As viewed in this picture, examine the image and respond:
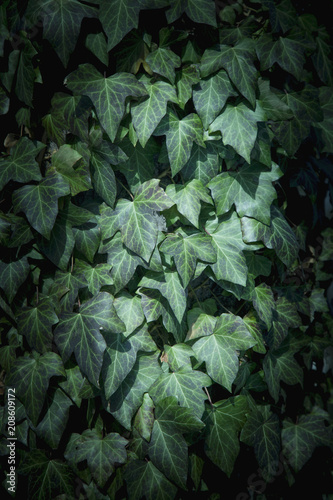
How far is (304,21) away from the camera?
1.28m

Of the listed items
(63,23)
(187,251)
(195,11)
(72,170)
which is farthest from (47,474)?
(195,11)

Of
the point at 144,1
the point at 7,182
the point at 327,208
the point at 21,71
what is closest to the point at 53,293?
the point at 7,182

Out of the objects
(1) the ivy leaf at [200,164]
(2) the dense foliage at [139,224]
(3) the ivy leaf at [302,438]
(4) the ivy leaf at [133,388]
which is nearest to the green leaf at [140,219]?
(2) the dense foliage at [139,224]

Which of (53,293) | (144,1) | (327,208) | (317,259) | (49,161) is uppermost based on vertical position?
(144,1)

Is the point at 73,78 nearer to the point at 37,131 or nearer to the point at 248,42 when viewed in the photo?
the point at 37,131

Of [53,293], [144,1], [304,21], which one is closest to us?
[144,1]

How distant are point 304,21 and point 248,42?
0.31 meters

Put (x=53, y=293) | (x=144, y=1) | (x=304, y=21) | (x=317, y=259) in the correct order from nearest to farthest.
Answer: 1. (x=144, y=1)
2. (x=53, y=293)
3. (x=304, y=21)
4. (x=317, y=259)

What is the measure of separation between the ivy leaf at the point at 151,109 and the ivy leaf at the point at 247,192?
9.5 inches

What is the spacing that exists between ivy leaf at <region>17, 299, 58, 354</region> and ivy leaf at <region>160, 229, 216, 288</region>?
0.37 metres

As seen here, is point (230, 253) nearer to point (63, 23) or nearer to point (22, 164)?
point (22, 164)

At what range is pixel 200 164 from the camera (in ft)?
3.81

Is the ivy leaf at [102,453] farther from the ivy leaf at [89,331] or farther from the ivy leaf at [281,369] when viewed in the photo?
the ivy leaf at [281,369]

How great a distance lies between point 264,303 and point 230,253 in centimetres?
21
